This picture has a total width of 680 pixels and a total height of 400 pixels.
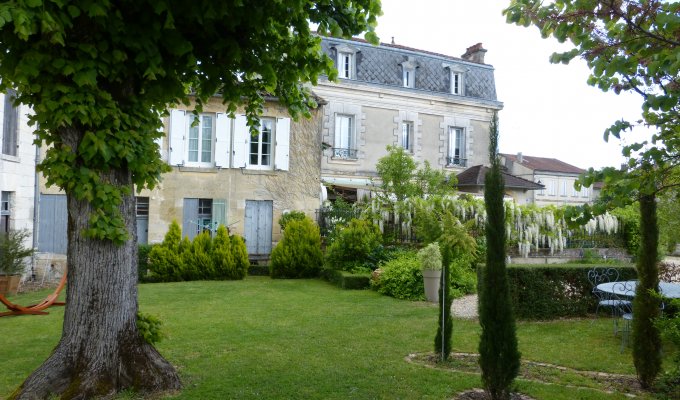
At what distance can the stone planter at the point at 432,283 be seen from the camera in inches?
426

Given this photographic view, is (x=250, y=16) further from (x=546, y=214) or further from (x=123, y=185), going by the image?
(x=546, y=214)

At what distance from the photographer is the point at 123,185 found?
5.12 m

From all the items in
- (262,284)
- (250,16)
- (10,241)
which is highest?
(250,16)

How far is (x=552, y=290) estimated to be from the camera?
30.2 ft

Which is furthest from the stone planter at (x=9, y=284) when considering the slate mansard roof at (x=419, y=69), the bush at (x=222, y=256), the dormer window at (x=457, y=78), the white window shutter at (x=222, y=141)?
the dormer window at (x=457, y=78)

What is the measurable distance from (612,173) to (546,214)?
40.0ft

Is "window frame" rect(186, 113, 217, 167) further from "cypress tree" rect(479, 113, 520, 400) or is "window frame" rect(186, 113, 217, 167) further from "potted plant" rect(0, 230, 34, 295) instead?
"cypress tree" rect(479, 113, 520, 400)

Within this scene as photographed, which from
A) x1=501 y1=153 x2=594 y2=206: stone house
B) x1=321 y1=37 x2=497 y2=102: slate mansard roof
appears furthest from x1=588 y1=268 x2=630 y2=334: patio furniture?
x1=501 y1=153 x2=594 y2=206: stone house

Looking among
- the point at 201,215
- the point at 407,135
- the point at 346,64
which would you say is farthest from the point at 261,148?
the point at 407,135

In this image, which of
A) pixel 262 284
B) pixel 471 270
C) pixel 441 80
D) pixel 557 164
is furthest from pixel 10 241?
pixel 557 164

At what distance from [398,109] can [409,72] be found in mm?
1704

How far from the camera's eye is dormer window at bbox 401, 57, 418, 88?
75.2ft

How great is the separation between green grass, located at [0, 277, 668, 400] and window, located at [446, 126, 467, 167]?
13682 mm

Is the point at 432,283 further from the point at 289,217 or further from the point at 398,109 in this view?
the point at 398,109
